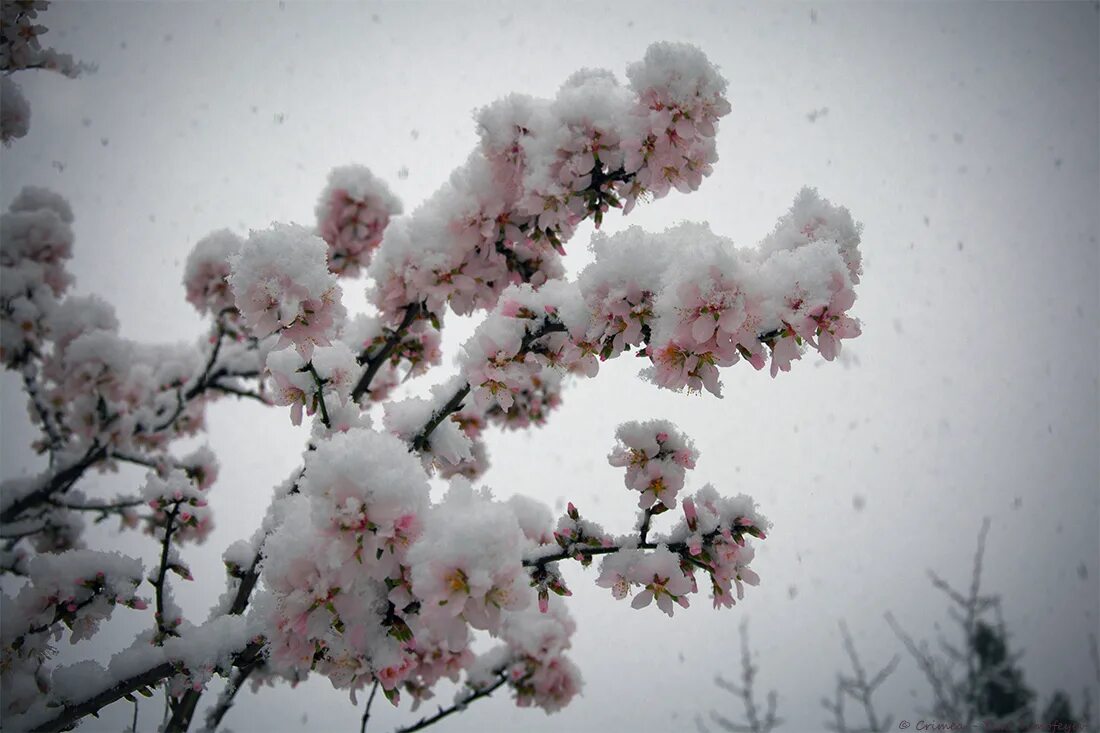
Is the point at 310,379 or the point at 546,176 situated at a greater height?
the point at 546,176

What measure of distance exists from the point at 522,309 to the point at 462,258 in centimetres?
68

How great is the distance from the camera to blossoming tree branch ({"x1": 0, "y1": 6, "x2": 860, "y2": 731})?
1.44 metres

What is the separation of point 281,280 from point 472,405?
1877mm

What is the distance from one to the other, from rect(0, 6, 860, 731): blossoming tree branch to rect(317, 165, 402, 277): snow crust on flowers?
103cm

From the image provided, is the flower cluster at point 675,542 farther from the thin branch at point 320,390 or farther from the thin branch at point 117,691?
the thin branch at point 117,691

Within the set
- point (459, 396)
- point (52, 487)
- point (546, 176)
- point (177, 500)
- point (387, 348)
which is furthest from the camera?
point (52, 487)

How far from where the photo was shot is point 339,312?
6.62 ft

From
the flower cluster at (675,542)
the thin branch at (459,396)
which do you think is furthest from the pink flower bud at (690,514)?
the thin branch at (459,396)

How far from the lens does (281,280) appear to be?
188 cm

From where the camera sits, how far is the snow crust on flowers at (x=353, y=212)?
3.93m

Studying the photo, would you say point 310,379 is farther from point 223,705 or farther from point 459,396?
point 223,705

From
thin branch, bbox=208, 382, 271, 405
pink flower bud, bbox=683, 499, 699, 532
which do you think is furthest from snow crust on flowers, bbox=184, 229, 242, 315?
pink flower bud, bbox=683, 499, 699, 532

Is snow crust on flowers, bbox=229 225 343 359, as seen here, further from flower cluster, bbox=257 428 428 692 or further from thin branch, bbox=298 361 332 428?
flower cluster, bbox=257 428 428 692

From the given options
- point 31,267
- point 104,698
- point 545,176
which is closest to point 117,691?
point 104,698
